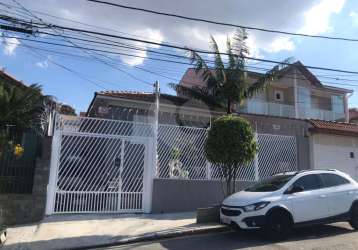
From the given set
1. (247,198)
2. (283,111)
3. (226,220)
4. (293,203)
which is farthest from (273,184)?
(283,111)

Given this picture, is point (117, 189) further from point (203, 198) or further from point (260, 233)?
point (260, 233)

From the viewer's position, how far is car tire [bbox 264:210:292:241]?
26.0ft

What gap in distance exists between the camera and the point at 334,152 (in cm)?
1548

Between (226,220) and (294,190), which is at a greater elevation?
(294,190)

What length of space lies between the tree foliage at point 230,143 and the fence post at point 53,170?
4.39 metres

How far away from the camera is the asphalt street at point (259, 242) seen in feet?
24.5

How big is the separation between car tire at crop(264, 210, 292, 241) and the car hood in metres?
0.40

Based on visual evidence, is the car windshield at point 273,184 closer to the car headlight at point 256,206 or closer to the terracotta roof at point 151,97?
the car headlight at point 256,206

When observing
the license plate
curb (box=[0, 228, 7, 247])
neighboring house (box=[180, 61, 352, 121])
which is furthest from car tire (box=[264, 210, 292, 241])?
neighboring house (box=[180, 61, 352, 121])

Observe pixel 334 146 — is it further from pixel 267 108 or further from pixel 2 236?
pixel 2 236

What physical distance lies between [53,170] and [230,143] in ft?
16.7

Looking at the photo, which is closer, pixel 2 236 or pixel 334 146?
pixel 2 236

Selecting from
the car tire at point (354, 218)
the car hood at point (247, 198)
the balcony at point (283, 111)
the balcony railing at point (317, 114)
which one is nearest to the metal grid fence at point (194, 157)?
the car hood at point (247, 198)

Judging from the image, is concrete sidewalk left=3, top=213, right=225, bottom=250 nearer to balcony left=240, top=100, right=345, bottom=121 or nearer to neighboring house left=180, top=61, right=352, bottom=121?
balcony left=240, top=100, right=345, bottom=121
